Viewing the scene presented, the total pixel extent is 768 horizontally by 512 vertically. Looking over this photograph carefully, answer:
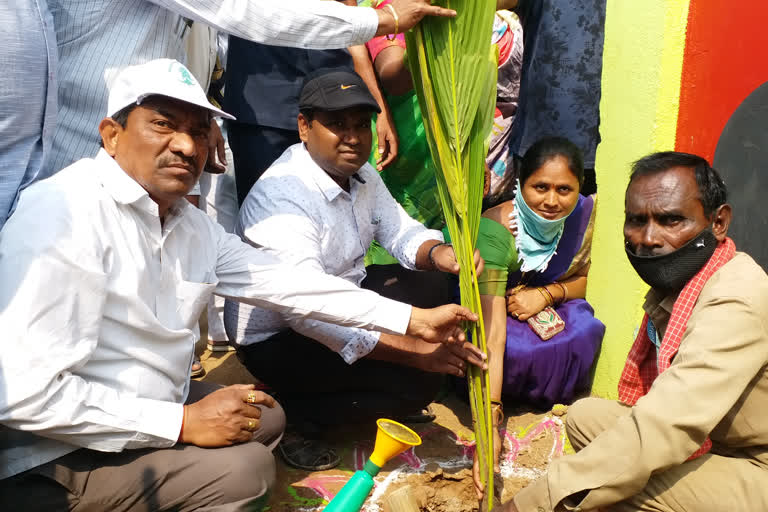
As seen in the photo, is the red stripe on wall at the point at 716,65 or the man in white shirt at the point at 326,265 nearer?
the man in white shirt at the point at 326,265

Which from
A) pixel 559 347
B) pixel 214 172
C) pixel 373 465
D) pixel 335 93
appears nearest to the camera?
pixel 373 465

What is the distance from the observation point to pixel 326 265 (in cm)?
311

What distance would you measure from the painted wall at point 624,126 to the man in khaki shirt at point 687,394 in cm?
99

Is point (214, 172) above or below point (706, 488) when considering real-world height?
above

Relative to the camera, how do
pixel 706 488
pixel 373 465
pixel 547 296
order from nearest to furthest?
pixel 373 465 < pixel 706 488 < pixel 547 296

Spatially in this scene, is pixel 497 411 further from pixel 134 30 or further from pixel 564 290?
pixel 134 30

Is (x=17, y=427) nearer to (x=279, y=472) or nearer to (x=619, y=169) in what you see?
(x=279, y=472)

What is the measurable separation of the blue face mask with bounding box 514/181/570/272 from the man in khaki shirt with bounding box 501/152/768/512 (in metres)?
1.31

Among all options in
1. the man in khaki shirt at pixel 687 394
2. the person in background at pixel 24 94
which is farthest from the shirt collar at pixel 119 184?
the man in khaki shirt at pixel 687 394

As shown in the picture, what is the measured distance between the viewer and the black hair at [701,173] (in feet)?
7.02

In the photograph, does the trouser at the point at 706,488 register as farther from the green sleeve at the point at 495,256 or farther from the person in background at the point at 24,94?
the person in background at the point at 24,94

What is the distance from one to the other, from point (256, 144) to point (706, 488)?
2459 millimetres

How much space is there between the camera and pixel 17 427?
6.13ft

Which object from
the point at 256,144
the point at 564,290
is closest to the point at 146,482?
the point at 256,144
